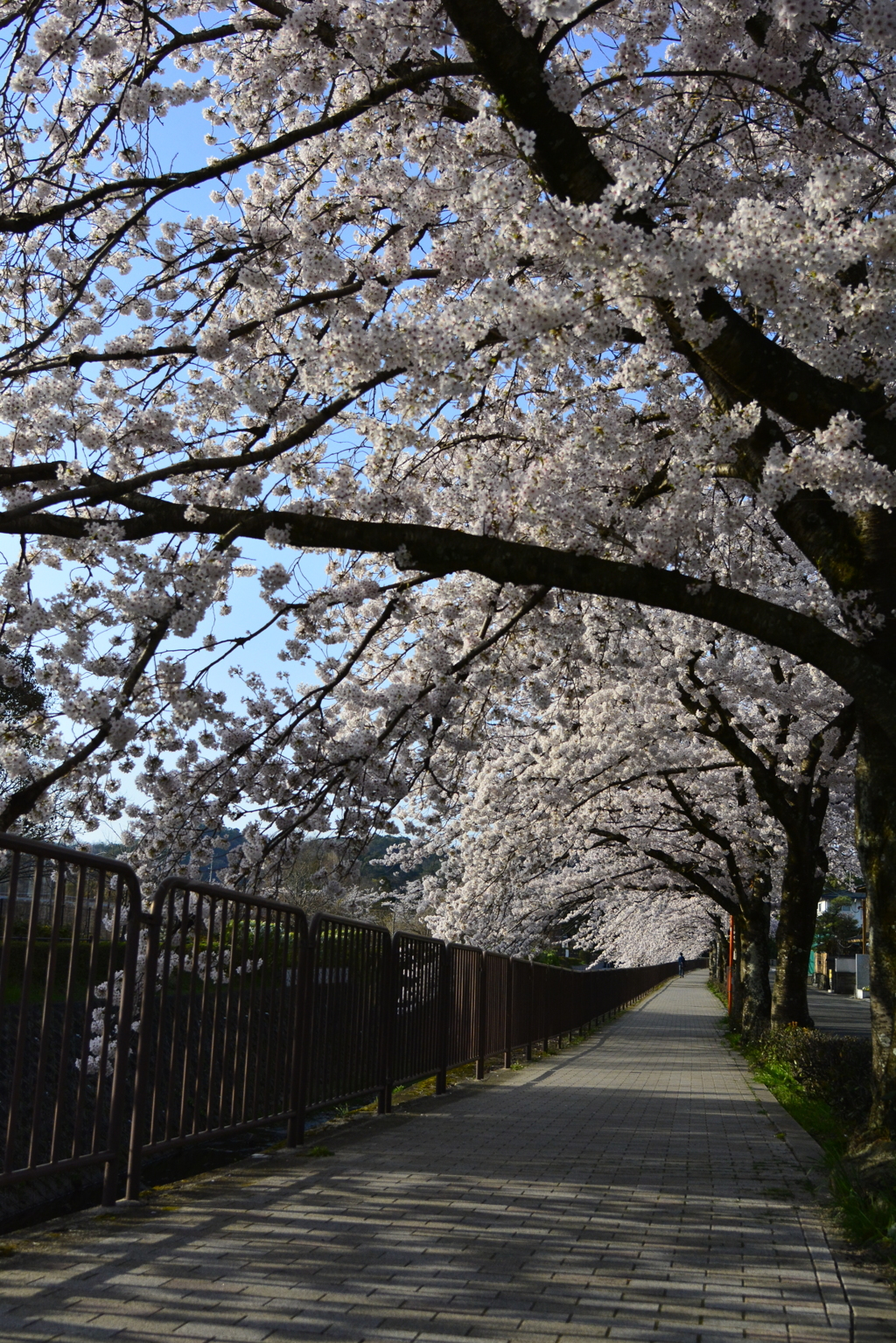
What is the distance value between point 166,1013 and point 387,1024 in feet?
10.6

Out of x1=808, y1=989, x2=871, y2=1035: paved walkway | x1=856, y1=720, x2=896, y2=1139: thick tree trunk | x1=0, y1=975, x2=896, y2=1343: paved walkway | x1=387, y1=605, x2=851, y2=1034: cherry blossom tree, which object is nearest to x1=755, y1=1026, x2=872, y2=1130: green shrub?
x1=856, y1=720, x2=896, y2=1139: thick tree trunk

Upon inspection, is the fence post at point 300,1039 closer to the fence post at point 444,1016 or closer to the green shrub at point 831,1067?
the fence post at point 444,1016

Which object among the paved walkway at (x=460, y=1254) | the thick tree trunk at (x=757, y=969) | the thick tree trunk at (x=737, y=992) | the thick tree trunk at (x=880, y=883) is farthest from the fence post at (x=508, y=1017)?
the thick tree trunk at (x=737, y=992)

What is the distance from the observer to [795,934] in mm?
14508

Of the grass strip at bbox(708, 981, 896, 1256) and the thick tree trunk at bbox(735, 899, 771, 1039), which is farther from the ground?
the thick tree trunk at bbox(735, 899, 771, 1039)

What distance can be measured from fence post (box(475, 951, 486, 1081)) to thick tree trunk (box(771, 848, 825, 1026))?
4610mm

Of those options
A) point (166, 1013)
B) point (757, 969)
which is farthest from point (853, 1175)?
point (757, 969)

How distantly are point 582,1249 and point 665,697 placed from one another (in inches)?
427

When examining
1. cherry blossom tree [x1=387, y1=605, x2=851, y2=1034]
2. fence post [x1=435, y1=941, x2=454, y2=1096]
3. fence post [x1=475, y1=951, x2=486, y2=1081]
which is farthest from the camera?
cherry blossom tree [x1=387, y1=605, x2=851, y2=1034]

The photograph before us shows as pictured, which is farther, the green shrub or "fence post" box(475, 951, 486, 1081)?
"fence post" box(475, 951, 486, 1081)

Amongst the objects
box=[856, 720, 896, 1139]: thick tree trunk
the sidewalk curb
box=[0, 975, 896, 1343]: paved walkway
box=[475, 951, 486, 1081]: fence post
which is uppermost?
box=[856, 720, 896, 1139]: thick tree trunk

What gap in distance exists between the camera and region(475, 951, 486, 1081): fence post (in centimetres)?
1173

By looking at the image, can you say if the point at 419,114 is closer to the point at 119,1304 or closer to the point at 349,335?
the point at 349,335

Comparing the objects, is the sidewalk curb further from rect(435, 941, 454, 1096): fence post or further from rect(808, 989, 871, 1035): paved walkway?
rect(808, 989, 871, 1035): paved walkway
